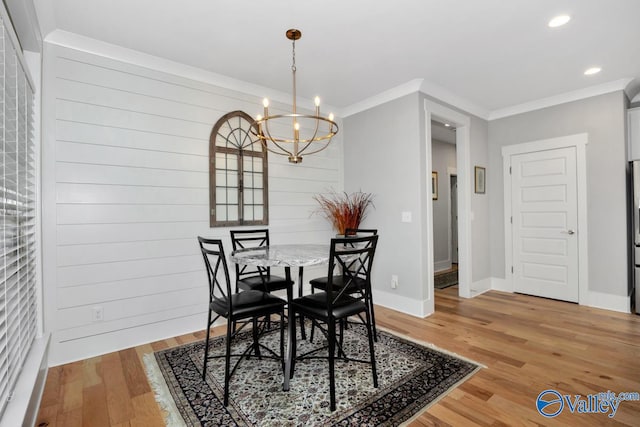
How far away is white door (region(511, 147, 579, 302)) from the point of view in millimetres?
3963

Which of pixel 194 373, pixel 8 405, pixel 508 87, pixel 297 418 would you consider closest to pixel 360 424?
pixel 297 418

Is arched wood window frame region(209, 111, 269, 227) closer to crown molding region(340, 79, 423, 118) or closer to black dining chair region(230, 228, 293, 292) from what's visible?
black dining chair region(230, 228, 293, 292)

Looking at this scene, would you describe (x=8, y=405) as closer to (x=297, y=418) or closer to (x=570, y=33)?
(x=297, y=418)

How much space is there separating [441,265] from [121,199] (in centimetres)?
556

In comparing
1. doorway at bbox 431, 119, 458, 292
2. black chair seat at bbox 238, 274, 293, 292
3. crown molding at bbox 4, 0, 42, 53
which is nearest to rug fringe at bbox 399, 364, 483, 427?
black chair seat at bbox 238, 274, 293, 292

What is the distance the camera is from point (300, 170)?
4004mm

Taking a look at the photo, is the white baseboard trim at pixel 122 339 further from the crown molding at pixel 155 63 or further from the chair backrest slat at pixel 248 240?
the crown molding at pixel 155 63

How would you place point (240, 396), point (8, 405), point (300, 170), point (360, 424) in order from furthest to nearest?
point (300, 170)
point (240, 396)
point (360, 424)
point (8, 405)

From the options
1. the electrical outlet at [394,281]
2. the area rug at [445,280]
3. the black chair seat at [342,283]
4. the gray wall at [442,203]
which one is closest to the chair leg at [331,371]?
the black chair seat at [342,283]

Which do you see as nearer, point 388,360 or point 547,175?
point 388,360

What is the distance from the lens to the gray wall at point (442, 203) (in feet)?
20.3

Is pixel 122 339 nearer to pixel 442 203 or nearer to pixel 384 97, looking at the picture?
pixel 384 97

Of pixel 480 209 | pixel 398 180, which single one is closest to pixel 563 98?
pixel 480 209

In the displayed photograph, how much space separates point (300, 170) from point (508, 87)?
2.68m
